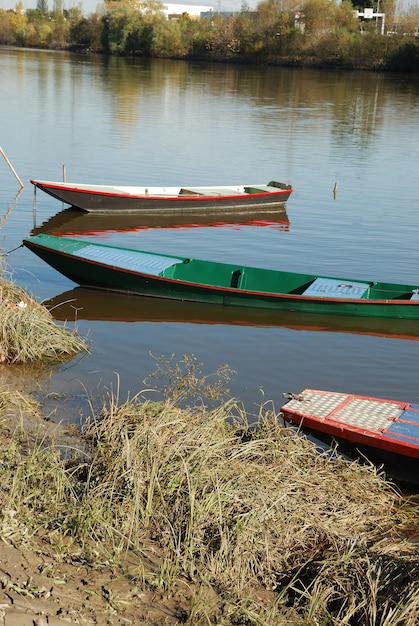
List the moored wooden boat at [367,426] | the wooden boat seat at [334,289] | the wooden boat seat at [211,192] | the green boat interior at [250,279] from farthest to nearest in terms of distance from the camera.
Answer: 1. the wooden boat seat at [211,192]
2. the green boat interior at [250,279]
3. the wooden boat seat at [334,289]
4. the moored wooden boat at [367,426]

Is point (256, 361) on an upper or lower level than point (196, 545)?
lower

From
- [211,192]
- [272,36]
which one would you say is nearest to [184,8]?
[272,36]

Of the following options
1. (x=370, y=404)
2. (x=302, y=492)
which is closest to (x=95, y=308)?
(x=370, y=404)

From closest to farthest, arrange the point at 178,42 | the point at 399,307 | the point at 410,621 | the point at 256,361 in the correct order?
the point at 410,621 < the point at 256,361 < the point at 399,307 < the point at 178,42

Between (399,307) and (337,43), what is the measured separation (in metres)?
73.9

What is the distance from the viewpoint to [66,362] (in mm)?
11703

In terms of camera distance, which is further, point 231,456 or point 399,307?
point 399,307

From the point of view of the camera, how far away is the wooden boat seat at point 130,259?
15.3 m

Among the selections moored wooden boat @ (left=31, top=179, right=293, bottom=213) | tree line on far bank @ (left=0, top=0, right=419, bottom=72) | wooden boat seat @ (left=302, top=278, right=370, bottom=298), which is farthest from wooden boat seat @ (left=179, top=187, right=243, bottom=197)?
tree line on far bank @ (left=0, top=0, right=419, bottom=72)

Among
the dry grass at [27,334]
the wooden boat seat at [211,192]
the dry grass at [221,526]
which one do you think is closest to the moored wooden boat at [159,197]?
the wooden boat seat at [211,192]

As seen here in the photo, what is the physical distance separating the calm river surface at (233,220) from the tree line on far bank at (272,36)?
19.5m

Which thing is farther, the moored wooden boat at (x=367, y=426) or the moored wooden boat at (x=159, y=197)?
the moored wooden boat at (x=159, y=197)

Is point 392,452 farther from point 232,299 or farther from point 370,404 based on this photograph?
point 232,299

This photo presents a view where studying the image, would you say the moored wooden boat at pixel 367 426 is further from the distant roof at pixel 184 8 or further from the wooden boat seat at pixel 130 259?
the distant roof at pixel 184 8
